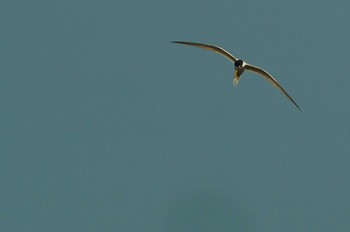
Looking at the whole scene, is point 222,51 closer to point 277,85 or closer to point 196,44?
point 196,44

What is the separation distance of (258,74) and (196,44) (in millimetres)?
11164

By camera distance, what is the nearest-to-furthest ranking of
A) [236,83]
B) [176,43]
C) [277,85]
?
[176,43], [236,83], [277,85]

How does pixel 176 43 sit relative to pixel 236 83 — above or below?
above

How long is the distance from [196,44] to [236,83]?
7.88 m

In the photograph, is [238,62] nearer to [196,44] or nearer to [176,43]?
[196,44]

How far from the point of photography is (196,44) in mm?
56781

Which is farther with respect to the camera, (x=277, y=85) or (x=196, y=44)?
(x=277, y=85)

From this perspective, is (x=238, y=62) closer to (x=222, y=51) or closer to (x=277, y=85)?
(x=222, y=51)

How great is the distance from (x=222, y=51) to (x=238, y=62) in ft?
9.99

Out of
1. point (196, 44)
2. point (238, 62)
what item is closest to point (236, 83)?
point (238, 62)

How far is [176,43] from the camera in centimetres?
5247

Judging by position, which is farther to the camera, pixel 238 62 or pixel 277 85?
pixel 277 85

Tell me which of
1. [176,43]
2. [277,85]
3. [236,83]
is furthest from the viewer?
[277,85]

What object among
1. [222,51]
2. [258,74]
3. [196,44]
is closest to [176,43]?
[196,44]
